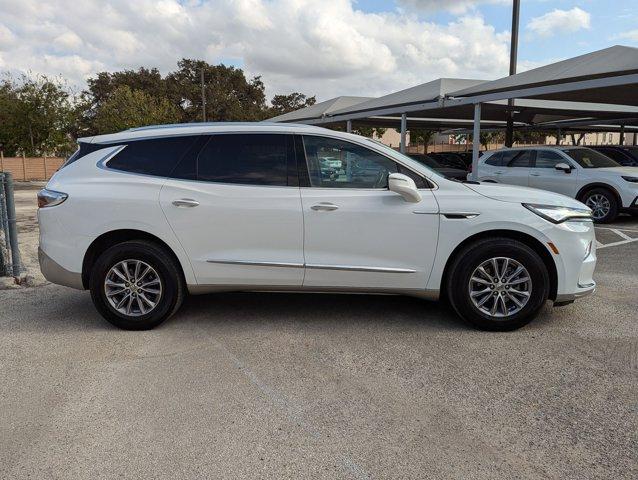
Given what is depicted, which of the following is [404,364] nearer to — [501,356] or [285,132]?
[501,356]

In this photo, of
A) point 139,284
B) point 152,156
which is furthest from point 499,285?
point 152,156

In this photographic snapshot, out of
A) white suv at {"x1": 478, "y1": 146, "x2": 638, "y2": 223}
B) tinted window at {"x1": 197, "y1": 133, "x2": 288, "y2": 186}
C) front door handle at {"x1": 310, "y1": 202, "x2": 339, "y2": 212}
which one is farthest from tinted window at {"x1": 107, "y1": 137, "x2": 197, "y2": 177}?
white suv at {"x1": 478, "y1": 146, "x2": 638, "y2": 223}

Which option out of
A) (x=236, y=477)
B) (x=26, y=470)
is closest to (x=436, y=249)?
(x=236, y=477)

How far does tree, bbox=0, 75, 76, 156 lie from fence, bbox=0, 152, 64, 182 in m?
3.00

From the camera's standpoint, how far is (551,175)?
37.4 ft

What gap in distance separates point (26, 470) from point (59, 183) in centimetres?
265

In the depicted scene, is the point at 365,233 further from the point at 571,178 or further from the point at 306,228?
the point at 571,178

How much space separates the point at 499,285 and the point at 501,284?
0.06 feet

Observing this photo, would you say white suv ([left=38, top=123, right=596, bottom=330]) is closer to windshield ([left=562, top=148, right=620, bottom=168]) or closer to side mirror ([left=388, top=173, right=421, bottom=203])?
side mirror ([left=388, top=173, right=421, bottom=203])

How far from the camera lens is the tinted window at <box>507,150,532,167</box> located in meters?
11.8

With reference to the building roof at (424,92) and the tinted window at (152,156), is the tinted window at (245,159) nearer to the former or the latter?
the tinted window at (152,156)

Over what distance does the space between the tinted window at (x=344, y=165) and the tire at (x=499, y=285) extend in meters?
0.96

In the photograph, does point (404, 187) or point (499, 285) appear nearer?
point (404, 187)

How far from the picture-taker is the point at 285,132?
4582 millimetres
